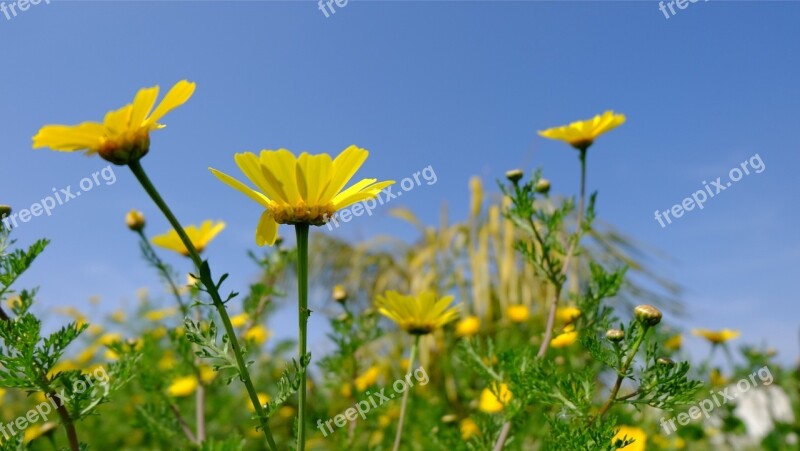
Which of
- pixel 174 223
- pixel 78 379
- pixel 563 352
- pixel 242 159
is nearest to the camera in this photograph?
pixel 174 223

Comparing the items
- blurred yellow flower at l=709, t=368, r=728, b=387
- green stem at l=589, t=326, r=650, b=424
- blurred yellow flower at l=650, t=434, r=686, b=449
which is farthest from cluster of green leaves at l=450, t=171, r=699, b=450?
blurred yellow flower at l=709, t=368, r=728, b=387

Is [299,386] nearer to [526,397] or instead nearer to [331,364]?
[526,397]

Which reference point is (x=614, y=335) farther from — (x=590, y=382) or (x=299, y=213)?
(x=299, y=213)

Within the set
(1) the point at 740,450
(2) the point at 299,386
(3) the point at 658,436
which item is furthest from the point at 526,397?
(1) the point at 740,450

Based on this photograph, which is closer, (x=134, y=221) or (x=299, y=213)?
(x=299, y=213)

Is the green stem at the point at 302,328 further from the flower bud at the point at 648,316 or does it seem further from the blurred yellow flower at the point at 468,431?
the blurred yellow flower at the point at 468,431

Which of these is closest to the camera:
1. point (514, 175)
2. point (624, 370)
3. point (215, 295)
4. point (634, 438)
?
point (215, 295)

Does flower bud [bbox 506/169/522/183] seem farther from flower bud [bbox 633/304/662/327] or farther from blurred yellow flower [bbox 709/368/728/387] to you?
blurred yellow flower [bbox 709/368/728/387]

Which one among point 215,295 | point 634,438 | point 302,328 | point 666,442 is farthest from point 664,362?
point 666,442
